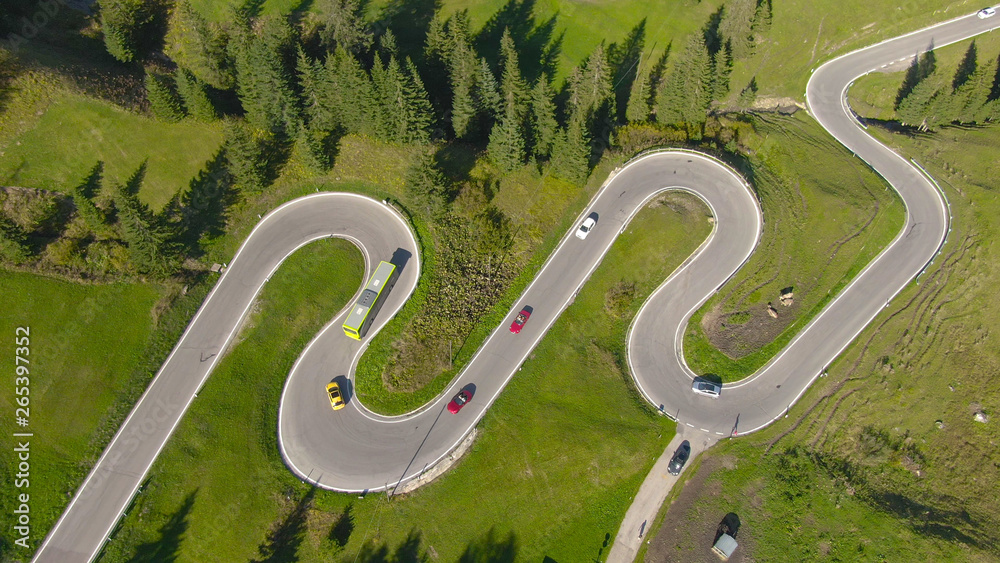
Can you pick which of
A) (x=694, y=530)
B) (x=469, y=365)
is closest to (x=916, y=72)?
(x=694, y=530)

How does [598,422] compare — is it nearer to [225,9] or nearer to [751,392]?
[751,392]

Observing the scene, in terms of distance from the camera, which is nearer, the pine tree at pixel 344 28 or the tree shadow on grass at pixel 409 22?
the pine tree at pixel 344 28

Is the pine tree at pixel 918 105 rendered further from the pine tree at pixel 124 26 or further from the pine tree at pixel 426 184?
the pine tree at pixel 124 26

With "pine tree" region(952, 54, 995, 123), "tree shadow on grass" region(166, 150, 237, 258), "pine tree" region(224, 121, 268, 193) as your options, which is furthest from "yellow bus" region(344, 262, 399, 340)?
"pine tree" region(952, 54, 995, 123)

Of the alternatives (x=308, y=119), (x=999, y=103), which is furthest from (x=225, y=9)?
(x=999, y=103)

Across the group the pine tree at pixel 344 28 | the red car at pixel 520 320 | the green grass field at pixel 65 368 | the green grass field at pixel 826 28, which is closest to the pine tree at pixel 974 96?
the green grass field at pixel 826 28

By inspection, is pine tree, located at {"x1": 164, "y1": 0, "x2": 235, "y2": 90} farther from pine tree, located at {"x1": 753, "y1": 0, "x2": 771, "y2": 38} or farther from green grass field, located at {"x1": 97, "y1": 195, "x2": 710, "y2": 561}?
pine tree, located at {"x1": 753, "y1": 0, "x2": 771, "y2": 38}

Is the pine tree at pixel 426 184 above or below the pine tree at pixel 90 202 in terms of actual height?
above
